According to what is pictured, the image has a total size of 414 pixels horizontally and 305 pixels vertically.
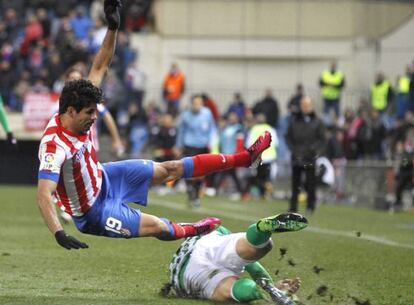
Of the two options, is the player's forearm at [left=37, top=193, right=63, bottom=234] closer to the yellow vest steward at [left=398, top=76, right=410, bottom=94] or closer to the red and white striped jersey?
the red and white striped jersey

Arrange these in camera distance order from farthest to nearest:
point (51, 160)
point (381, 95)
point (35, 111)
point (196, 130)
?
point (381, 95) → point (35, 111) → point (196, 130) → point (51, 160)

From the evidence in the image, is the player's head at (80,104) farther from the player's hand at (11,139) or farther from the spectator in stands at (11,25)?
the spectator in stands at (11,25)

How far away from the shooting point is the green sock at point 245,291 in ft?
29.0

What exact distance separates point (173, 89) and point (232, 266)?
22576mm

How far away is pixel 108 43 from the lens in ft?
37.1

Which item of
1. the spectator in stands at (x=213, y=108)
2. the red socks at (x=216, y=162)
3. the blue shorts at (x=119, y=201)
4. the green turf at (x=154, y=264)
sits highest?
the red socks at (x=216, y=162)

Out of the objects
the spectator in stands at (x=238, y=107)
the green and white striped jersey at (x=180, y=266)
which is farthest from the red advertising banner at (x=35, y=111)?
the green and white striped jersey at (x=180, y=266)

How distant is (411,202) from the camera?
24.8 metres

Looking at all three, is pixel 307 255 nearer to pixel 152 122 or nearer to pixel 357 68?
pixel 152 122

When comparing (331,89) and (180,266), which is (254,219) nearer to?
(180,266)

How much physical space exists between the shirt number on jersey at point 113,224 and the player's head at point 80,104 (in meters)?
0.77

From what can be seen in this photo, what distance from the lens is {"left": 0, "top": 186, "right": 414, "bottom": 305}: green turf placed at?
9766 mm

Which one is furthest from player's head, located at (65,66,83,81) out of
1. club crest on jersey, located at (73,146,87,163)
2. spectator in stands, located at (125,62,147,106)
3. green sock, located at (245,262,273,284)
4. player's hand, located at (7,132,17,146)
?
spectator in stands, located at (125,62,147,106)

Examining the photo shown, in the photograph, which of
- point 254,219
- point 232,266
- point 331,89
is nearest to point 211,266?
point 232,266
